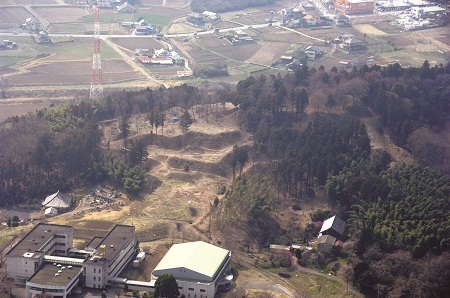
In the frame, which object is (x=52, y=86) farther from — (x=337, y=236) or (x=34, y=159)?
(x=337, y=236)

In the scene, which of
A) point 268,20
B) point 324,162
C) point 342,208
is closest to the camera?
point 342,208

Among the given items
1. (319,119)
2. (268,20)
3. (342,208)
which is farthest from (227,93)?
(268,20)

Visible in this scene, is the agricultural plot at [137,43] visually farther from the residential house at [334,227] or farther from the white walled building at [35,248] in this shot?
the white walled building at [35,248]

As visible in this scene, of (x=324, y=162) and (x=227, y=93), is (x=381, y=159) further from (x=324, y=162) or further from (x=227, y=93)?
(x=227, y=93)

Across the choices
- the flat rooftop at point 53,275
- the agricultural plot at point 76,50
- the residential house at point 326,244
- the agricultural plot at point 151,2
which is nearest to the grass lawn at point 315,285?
the residential house at point 326,244

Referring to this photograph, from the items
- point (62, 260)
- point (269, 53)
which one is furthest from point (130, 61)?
point (62, 260)

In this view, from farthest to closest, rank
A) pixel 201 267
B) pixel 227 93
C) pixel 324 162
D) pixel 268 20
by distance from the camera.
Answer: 1. pixel 268 20
2. pixel 227 93
3. pixel 324 162
4. pixel 201 267

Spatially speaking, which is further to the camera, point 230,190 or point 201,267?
point 230,190
